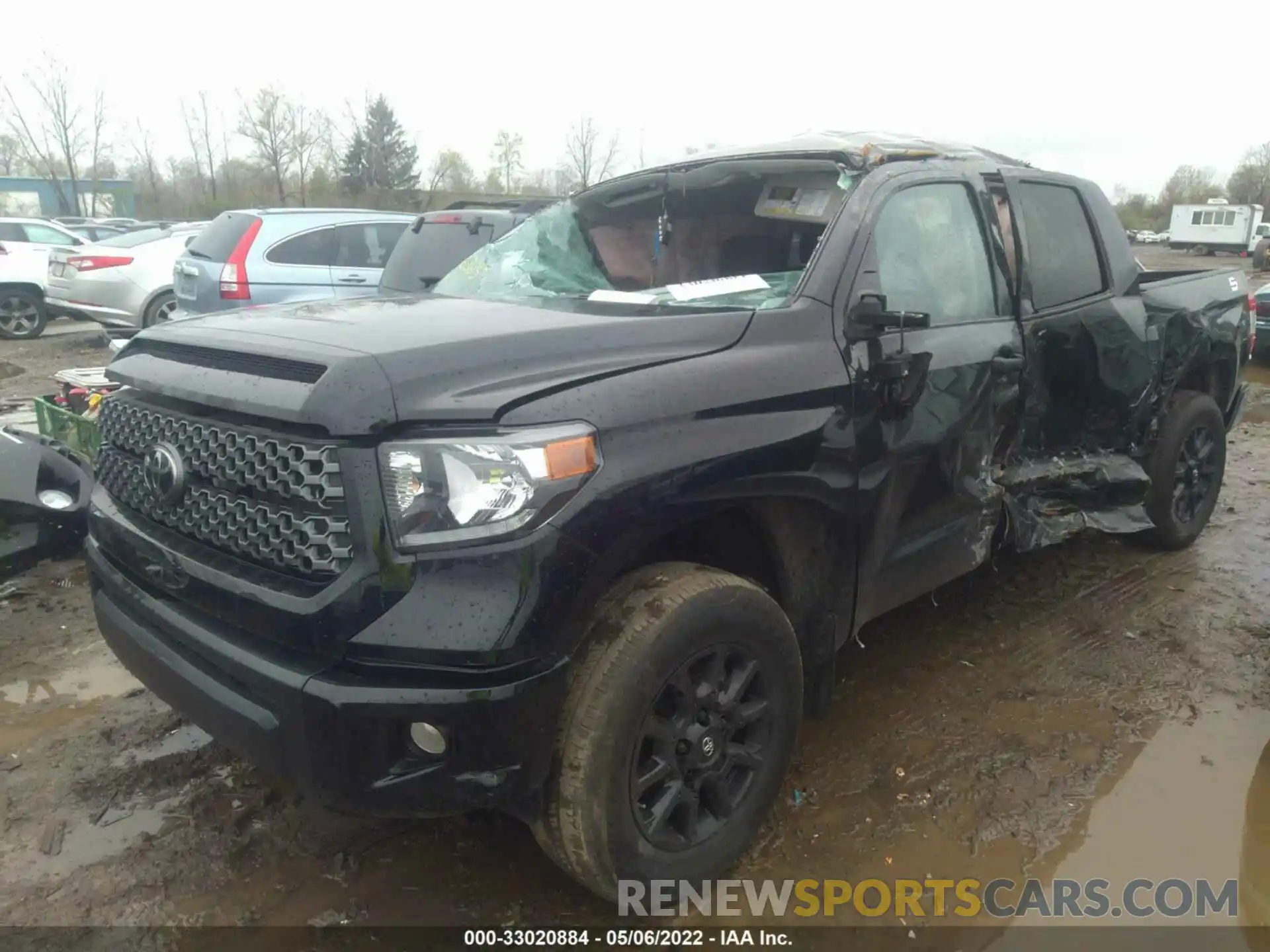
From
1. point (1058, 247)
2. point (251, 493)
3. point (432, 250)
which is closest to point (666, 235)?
point (1058, 247)

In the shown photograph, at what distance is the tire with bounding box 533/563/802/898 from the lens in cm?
206

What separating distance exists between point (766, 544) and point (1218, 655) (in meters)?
2.48

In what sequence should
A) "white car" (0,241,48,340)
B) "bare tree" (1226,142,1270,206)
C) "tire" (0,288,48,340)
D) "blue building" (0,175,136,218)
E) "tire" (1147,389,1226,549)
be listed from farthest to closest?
"bare tree" (1226,142,1270,206) < "blue building" (0,175,136,218) < "tire" (0,288,48,340) < "white car" (0,241,48,340) < "tire" (1147,389,1226,549)

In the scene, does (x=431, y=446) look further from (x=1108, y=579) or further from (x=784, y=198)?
(x=1108, y=579)

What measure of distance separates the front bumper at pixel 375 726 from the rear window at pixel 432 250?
5593 millimetres

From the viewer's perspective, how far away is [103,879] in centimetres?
246

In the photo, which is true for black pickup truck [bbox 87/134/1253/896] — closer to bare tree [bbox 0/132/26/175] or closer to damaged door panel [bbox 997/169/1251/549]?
damaged door panel [bbox 997/169/1251/549]

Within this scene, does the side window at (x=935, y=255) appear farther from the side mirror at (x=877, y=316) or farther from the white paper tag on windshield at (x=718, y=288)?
the white paper tag on windshield at (x=718, y=288)

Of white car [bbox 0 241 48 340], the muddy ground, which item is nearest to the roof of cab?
the muddy ground

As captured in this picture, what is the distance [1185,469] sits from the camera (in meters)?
4.71

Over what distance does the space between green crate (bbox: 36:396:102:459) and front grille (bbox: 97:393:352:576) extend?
297 centimetres

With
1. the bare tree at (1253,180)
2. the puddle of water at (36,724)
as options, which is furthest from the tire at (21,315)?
the bare tree at (1253,180)

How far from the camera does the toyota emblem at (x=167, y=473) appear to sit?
2254 mm

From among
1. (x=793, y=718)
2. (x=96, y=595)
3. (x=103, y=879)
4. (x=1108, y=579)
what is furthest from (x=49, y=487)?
(x=1108, y=579)
